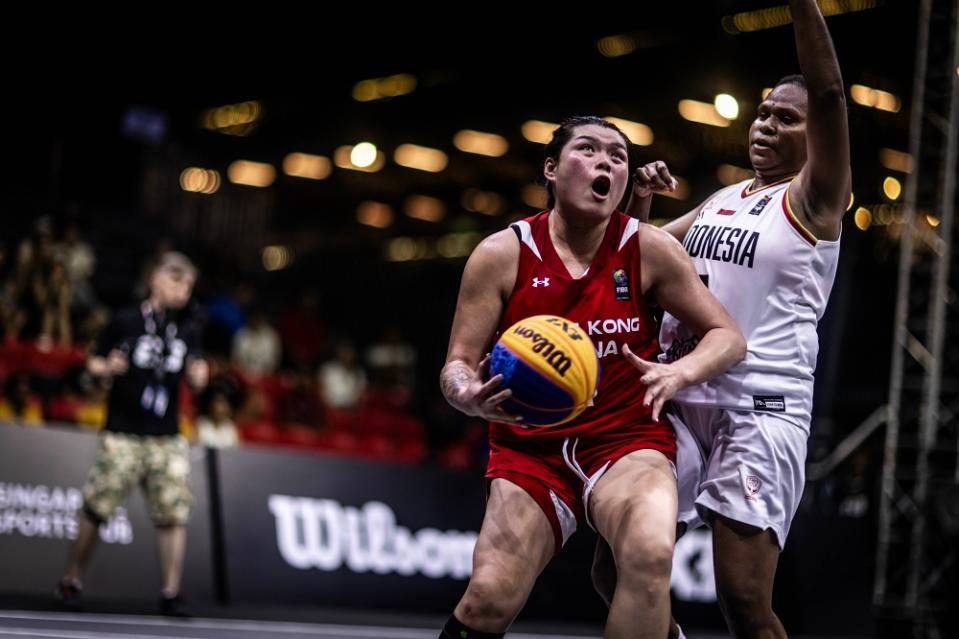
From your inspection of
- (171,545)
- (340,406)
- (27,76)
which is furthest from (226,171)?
(171,545)

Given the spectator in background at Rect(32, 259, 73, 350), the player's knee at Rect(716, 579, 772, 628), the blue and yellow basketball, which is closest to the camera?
the blue and yellow basketball

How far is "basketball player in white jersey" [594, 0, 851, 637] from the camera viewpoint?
396 cm

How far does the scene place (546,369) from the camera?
3545mm

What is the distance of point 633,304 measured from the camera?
402 centimetres

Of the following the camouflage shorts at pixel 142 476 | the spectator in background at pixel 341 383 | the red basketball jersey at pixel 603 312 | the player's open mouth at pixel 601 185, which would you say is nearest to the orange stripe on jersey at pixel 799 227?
the red basketball jersey at pixel 603 312

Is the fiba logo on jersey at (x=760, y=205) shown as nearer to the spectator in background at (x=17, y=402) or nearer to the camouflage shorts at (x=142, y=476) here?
the camouflage shorts at (x=142, y=476)

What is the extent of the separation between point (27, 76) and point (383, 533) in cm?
984

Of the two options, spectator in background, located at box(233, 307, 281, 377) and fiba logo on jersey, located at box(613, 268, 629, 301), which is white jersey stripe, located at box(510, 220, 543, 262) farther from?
spectator in background, located at box(233, 307, 281, 377)

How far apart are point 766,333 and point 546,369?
1.06m

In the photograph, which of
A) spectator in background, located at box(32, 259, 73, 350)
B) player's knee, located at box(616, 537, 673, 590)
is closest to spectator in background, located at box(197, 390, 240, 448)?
spectator in background, located at box(32, 259, 73, 350)

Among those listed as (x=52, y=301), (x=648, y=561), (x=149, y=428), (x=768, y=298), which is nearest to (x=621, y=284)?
(x=768, y=298)

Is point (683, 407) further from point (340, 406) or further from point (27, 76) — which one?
point (27, 76)

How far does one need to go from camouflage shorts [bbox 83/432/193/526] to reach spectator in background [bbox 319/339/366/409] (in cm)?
801

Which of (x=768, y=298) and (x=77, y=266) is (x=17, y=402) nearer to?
(x=77, y=266)
